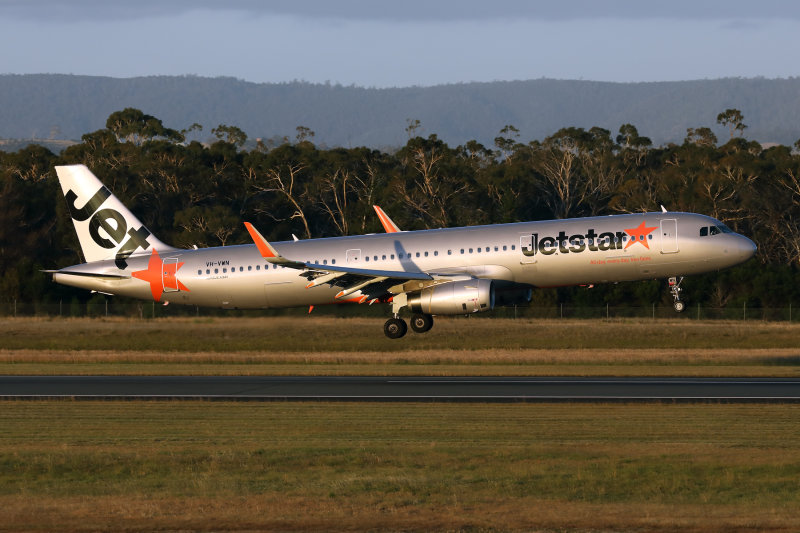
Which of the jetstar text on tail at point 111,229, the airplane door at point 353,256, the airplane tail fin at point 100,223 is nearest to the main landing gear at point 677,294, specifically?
the airplane door at point 353,256

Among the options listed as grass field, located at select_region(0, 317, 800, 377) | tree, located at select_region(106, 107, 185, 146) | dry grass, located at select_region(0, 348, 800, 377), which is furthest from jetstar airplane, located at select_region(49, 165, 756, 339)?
tree, located at select_region(106, 107, 185, 146)

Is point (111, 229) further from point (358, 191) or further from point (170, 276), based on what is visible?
point (358, 191)

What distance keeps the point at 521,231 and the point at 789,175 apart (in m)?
62.7

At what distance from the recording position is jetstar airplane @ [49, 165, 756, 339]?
40094mm

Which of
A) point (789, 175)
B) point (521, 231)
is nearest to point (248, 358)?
point (521, 231)

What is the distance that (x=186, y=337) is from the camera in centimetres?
5234

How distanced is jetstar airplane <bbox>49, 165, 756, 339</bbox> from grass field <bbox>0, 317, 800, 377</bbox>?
2619mm

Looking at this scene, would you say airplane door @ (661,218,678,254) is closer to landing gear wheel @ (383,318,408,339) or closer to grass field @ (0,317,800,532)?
grass field @ (0,317,800,532)

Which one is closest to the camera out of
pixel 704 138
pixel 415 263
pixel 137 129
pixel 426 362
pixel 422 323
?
pixel 415 263

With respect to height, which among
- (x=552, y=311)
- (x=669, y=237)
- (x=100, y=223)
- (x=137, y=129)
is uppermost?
(x=137, y=129)

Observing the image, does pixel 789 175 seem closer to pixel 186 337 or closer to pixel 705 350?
pixel 705 350

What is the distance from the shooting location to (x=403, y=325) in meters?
43.2

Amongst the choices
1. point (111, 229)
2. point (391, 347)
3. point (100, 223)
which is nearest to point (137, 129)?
point (100, 223)

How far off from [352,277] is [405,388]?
9.06m
